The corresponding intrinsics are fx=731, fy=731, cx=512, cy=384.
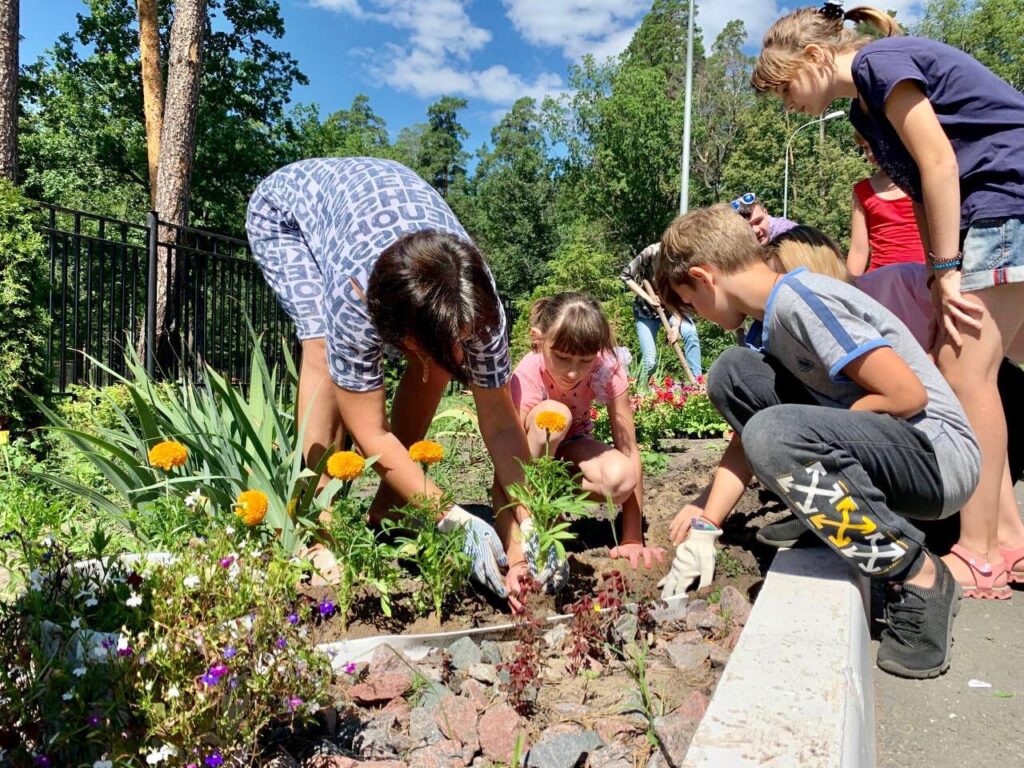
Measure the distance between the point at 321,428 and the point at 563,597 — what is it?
41.0 inches

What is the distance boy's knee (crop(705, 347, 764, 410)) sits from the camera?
2400 mm

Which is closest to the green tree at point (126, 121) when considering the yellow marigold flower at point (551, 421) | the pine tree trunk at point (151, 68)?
the pine tree trunk at point (151, 68)

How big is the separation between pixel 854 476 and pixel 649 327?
6737 millimetres

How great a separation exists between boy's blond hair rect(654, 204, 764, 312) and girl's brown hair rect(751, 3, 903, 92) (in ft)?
1.68

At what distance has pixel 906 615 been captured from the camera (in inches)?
73.5

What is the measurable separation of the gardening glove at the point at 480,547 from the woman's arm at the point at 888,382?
1094 mm

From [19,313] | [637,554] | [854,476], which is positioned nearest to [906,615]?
[854,476]

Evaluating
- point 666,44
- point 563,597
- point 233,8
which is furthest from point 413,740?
point 666,44

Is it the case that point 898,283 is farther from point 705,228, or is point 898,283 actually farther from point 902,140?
point 705,228

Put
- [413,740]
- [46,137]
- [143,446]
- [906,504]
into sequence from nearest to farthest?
[413,740]
[906,504]
[143,446]
[46,137]

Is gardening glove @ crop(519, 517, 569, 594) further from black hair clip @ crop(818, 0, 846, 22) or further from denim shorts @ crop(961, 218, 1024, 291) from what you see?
black hair clip @ crop(818, 0, 846, 22)

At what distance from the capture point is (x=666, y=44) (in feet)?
144

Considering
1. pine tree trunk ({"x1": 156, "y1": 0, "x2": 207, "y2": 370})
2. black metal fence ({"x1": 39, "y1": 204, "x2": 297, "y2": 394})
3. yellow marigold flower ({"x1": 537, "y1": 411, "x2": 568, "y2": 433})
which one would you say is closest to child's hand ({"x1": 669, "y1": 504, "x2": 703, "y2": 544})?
yellow marigold flower ({"x1": 537, "y1": 411, "x2": 568, "y2": 433})

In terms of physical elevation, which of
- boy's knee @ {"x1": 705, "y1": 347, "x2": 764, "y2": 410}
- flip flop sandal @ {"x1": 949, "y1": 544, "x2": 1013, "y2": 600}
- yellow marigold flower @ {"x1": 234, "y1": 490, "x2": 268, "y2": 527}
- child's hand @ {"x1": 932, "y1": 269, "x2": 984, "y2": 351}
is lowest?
flip flop sandal @ {"x1": 949, "y1": 544, "x2": 1013, "y2": 600}
